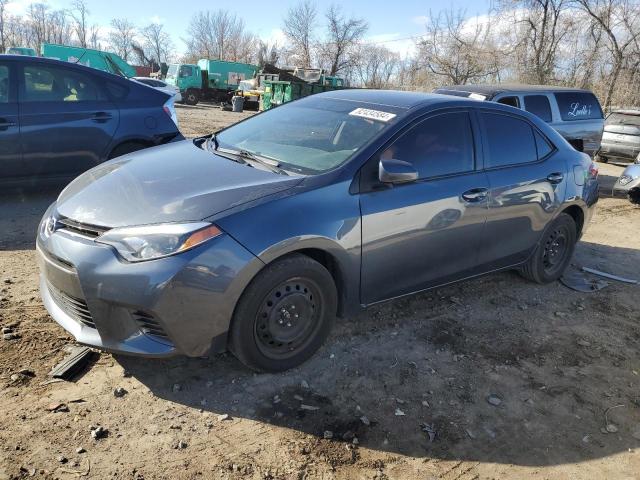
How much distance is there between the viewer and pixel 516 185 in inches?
166

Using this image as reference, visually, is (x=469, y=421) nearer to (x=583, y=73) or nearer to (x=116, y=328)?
(x=116, y=328)

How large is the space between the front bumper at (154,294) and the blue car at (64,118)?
134 inches

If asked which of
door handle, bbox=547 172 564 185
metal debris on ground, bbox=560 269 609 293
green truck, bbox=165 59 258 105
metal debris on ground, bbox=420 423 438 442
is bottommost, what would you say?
metal debris on ground, bbox=420 423 438 442

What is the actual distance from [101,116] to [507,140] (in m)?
4.47

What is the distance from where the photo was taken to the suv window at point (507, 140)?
13.5 ft

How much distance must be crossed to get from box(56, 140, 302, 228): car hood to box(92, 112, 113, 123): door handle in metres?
2.67

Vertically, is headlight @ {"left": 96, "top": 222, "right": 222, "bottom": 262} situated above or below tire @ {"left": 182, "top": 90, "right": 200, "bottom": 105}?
below

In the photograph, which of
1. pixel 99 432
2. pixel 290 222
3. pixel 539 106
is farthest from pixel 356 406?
pixel 539 106

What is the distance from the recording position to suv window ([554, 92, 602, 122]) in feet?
31.2

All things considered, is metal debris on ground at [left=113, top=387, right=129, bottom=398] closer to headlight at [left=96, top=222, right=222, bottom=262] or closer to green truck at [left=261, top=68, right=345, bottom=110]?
headlight at [left=96, top=222, right=222, bottom=262]

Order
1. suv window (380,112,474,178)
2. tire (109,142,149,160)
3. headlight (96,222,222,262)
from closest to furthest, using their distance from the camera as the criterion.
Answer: headlight (96,222,222,262) < suv window (380,112,474,178) < tire (109,142,149,160)

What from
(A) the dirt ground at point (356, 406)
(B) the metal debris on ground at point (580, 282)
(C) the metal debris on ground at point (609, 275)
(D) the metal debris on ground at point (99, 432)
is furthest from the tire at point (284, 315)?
(C) the metal debris on ground at point (609, 275)

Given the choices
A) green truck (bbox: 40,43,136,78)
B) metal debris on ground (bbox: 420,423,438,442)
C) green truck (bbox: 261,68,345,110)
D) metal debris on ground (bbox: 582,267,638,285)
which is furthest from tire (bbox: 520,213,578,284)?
green truck (bbox: 40,43,136,78)

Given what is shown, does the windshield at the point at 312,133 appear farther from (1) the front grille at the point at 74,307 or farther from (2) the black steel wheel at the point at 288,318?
(1) the front grille at the point at 74,307
